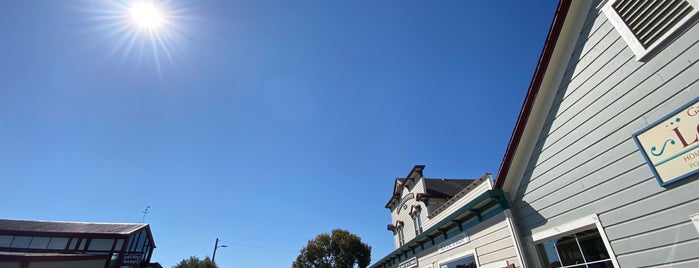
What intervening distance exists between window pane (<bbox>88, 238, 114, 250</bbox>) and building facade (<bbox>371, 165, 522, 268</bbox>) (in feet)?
75.1

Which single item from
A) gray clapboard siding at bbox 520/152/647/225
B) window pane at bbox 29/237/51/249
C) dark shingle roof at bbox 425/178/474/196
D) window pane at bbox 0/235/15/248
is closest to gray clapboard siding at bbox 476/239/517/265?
gray clapboard siding at bbox 520/152/647/225

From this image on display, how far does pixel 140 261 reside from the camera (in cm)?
2638

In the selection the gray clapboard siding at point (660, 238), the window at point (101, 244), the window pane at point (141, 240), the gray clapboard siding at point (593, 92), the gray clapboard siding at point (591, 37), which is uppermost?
the window pane at point (141, 240)

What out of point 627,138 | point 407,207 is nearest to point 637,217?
point 627,138

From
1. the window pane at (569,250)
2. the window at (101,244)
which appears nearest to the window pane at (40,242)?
the window at (101,244)

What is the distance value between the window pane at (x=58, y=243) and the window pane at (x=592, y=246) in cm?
3293

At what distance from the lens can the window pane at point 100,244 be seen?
2236 cm

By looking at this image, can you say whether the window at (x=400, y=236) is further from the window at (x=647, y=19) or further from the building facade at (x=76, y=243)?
the building facade at (x=76, y=243)

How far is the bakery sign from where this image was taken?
9.86ft

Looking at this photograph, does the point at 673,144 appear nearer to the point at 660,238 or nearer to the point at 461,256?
the point at 660,238

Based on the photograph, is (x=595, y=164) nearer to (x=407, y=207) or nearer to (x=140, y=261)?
(x=407, y=207)

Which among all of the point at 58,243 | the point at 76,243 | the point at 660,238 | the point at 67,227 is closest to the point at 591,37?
the point at 660,238

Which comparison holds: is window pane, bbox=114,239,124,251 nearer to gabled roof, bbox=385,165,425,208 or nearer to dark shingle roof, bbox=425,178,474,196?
gabled roof, bbox=385,165,425,208

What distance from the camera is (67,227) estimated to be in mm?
24875
